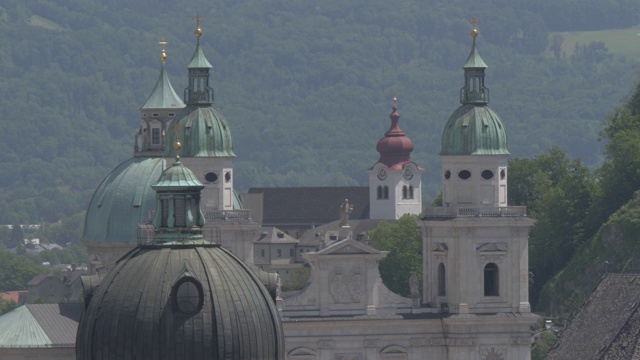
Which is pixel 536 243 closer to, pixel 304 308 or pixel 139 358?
pixel 304 308

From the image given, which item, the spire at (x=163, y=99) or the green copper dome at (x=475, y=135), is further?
the spire at (x=163, y=99)

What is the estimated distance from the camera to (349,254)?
11669 centimetres

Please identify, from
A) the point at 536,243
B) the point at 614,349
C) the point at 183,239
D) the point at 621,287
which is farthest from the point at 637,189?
the point at 183,239

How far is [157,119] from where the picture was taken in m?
137

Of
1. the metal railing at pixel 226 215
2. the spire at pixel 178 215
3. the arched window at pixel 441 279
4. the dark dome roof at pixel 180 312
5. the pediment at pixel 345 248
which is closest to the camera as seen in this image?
the dark dome roof at pixel 180 312

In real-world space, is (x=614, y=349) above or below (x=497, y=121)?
below

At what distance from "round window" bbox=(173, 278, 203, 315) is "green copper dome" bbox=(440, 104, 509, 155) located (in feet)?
211

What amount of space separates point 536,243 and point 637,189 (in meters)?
6.55

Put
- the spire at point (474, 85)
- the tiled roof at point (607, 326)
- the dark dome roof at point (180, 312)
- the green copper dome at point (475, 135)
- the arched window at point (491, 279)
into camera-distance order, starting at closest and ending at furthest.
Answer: the dark dome roof at point (180, 312) < the tiled roof at point (607, 326) < the arched window at point (491, 279) < the green copper dome at point (475, 135) < the spire at point (474, 85)

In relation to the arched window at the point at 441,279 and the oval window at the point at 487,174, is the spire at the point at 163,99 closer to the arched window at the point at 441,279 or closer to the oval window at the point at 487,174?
the oval window at the point at 487,174

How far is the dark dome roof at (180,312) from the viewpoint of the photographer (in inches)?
2142

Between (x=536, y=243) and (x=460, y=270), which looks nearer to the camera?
(x=460, y=270)

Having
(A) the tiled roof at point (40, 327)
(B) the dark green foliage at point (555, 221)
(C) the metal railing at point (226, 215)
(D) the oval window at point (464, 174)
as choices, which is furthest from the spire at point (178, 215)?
(B) the dark green foliage at point (555, 221)

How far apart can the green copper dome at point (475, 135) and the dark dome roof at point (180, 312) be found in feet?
208
